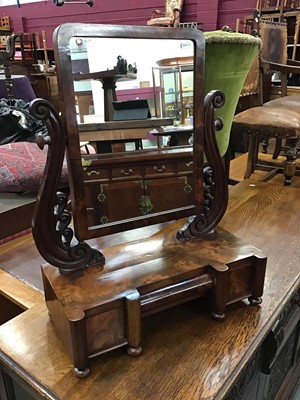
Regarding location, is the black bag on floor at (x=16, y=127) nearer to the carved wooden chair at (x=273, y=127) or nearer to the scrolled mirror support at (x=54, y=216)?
the carved wooden chair at (x=273, y=127)

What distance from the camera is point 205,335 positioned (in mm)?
708

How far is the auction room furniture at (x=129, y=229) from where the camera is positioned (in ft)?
1.96

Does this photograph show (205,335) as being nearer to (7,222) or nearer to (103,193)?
(103,193)

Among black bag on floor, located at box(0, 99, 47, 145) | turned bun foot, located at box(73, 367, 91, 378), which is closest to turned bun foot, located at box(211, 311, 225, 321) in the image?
turned bun foot, located at box(73, 367, 91, 378)

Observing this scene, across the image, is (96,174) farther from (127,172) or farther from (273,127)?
(273,127)

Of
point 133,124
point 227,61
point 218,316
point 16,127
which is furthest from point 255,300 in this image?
point 16,127

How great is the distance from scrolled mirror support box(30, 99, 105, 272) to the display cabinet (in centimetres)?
25

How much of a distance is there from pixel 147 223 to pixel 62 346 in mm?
297

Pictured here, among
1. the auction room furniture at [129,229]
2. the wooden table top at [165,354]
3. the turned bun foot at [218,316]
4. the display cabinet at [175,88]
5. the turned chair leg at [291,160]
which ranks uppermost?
the display cabinet at [175,88]

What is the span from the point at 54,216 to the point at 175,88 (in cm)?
37

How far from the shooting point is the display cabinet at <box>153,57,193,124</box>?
2.37 feet

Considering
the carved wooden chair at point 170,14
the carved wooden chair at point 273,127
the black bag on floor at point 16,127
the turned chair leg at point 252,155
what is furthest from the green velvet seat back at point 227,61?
the carved wooden chair at point 170,14

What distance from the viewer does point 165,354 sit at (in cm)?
66

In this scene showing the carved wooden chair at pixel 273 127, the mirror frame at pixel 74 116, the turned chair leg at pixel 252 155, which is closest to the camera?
the mirror frame at pixel 74 116
